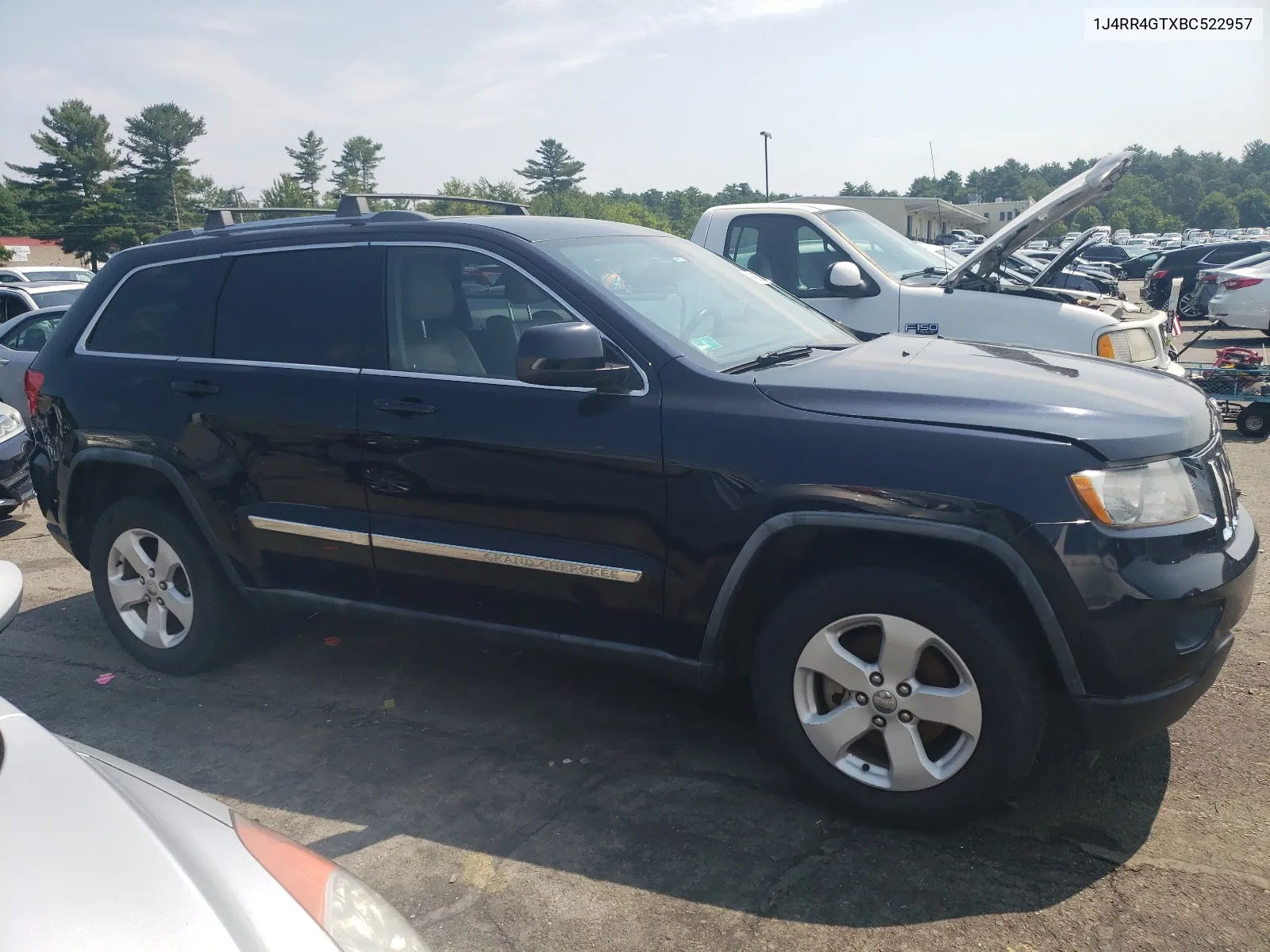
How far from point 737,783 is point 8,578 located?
228 centimetres

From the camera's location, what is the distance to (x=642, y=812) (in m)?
3.28

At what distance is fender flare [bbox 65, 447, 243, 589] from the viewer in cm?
423

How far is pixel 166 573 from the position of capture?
4469 mm

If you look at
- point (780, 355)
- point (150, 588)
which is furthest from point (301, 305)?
point (780, 355)

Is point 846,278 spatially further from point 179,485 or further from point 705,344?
point 179,485

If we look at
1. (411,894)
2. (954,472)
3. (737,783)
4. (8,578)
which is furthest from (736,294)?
(8,578)

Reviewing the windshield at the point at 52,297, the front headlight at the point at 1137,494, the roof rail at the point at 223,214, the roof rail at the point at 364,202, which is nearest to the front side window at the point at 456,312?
the roof rail at the point at 364,202

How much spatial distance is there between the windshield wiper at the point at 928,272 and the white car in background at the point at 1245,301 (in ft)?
34.0

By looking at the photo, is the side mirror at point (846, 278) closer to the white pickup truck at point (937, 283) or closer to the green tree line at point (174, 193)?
the white pickup truck at point (937, 283)

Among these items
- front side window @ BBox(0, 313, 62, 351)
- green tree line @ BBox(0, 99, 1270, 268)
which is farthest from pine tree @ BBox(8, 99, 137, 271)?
front side window @ BBox(0, 313, 62, 351)

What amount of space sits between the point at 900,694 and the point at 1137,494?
88cm

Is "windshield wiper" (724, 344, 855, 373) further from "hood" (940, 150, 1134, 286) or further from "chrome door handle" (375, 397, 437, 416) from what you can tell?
"hood" (940, 150, 1134, 286)

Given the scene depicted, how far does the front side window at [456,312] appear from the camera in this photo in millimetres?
3693

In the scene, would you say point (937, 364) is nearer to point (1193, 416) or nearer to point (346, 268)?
point (1193, 416)
